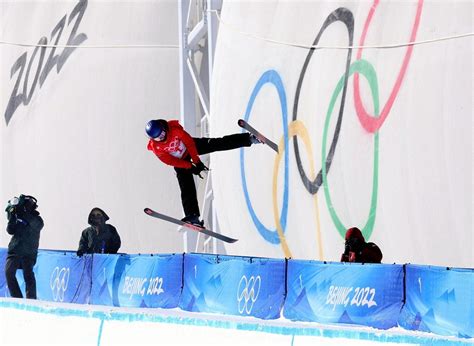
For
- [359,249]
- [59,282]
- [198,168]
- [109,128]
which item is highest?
[109,128]

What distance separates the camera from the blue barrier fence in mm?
10062

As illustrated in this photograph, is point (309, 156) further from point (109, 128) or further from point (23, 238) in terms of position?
point (109, 128)

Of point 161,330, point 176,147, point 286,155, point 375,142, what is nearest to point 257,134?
point 286,155

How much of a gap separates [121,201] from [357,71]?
10.8 metres

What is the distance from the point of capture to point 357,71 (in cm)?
1292

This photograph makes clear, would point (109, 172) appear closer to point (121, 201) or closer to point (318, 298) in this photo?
point (121, 201)

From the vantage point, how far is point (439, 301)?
10023 mm

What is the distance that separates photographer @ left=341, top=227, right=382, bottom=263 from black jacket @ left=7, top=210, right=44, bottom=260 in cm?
486

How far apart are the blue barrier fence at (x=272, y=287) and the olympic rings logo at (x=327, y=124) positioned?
105cm

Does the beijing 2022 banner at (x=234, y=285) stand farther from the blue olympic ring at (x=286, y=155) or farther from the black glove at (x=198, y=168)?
the blue olympic ring at (x=286, y=155)

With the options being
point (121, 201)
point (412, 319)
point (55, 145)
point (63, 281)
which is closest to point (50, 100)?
point (55, 145)

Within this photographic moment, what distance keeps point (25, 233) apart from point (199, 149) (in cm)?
342

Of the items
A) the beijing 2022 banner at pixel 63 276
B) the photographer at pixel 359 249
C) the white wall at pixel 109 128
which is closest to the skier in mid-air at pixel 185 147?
the photographer at pixel 359 249

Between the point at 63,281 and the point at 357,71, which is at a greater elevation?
the point at 357,71
